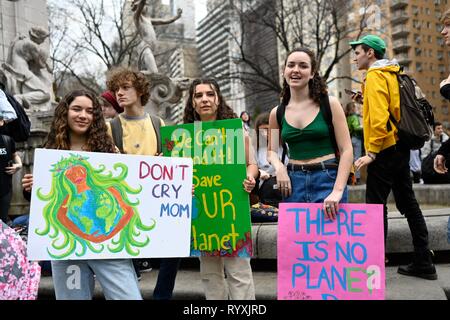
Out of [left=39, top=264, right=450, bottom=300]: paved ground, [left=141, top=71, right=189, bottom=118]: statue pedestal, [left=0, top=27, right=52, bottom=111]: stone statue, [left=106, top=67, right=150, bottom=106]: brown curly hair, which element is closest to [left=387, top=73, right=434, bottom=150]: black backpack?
[left=39, top=264, right=450, bottom=300]: paved ground

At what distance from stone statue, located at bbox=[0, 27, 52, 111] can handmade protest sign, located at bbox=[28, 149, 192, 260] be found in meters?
8.29

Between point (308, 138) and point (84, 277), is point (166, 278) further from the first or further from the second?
point (308, 138)

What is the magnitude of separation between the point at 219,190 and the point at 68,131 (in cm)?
100

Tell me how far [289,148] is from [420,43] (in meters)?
64.1

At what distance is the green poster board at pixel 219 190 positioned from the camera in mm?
2697

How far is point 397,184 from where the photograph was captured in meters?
3.47

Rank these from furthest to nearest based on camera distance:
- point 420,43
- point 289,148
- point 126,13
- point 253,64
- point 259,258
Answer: point 420,43, point 126,13, point 253,64, point 259,258, point 289,148

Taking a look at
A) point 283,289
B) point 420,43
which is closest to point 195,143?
point 283,289

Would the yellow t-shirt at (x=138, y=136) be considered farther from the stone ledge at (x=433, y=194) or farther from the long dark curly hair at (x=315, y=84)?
the stone ledge at (x=433, y=194)

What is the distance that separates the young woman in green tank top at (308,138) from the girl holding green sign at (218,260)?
0.27 metres

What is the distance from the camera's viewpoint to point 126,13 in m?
22.2

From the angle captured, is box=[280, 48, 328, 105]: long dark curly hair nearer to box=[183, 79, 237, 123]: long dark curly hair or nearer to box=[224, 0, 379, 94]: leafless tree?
box=[183, 79, 237, 123]: long dark curly hair

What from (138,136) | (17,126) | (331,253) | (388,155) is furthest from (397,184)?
(17,126)
